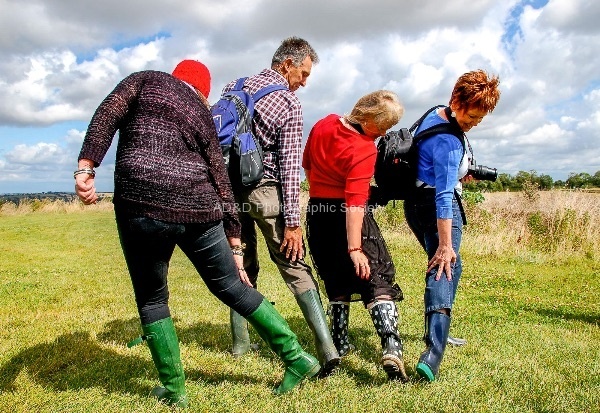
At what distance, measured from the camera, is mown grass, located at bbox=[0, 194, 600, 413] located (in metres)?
3.26

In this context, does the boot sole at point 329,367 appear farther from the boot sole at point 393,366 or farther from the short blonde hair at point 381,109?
the short blonde hair at point 381,109

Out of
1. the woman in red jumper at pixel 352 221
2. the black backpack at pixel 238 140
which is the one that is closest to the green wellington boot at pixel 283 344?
the woman in red jumper at pixel 352 221

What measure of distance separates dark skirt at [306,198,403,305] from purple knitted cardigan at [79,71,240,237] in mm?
1058

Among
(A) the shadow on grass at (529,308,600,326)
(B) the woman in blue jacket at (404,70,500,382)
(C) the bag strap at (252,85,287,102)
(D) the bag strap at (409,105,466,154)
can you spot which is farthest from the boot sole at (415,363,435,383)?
(A) the shadow on grass at (529,308,600,326)

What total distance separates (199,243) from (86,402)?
4.35ft

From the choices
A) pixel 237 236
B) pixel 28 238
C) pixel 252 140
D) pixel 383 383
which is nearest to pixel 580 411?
pixel 383 383

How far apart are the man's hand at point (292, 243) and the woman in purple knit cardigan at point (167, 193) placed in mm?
445

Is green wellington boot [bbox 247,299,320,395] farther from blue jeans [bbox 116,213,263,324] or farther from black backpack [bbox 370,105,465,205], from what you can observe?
black backpack [bbox 370,105,465,205]

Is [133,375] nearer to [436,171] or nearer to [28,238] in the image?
[436,171]

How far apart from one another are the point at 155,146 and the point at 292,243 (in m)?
1.20

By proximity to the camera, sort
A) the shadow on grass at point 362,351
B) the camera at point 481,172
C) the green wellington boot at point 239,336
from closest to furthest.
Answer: the shadow on grass at point 362,351 → the camera at point 481,172 → the green wellington boot at point 239,336

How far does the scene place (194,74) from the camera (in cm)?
309

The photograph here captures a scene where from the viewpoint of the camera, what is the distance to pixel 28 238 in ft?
54.2

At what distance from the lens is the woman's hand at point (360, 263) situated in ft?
11.8
